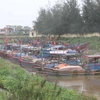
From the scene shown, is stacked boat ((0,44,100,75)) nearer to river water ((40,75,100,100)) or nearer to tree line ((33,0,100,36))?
river water ((40,75,100,100))

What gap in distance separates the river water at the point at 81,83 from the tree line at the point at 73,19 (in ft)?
93.7

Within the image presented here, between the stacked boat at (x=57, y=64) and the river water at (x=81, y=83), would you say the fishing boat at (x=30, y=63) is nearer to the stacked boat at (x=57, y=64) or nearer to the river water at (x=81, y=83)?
the stacked boat at (x=57, y=64)

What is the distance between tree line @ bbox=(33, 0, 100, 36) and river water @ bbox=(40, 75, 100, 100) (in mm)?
28547

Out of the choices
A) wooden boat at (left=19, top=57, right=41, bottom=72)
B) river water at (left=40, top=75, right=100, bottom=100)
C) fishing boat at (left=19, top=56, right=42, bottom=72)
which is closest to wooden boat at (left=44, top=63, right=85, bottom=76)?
river water at (left=40, top=75, right=100, bottom=100)

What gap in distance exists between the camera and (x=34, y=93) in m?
5.35

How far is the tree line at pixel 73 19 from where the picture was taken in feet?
177

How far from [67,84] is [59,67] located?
410cm

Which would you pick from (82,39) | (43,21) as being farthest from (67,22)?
(43,21)

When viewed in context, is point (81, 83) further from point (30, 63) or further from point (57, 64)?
point (30, 63)

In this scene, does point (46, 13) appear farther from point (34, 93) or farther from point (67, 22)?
point (34, 93)

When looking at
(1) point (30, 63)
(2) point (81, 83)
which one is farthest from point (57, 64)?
(2) point (81, 83)

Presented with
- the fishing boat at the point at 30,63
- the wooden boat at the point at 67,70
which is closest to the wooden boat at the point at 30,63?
the fishing boat at the point at 30,63

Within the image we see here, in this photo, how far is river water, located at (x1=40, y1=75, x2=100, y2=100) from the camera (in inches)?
818

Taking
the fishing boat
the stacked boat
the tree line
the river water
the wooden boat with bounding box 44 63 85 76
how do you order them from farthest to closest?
the tree line, the fishing boat, the stacked boat, the wooden boat with bounding box 44 63 85 76, the river water
